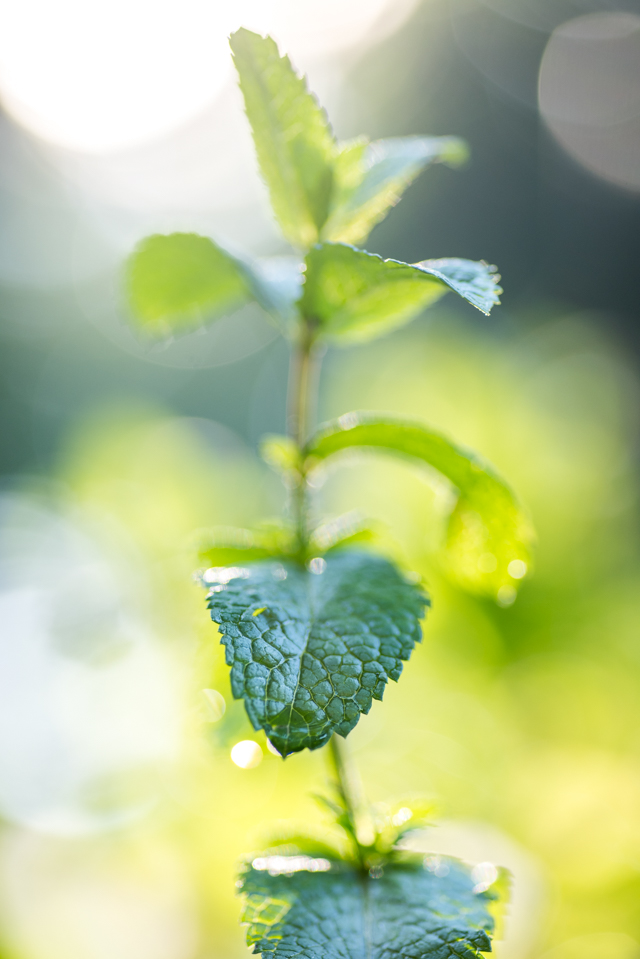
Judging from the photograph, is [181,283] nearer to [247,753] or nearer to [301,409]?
[301,409]

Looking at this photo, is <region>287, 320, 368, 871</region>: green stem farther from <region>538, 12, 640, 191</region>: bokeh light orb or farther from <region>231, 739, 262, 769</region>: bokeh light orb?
<region>538, 12, 640, 191</region>: bokeh light orb

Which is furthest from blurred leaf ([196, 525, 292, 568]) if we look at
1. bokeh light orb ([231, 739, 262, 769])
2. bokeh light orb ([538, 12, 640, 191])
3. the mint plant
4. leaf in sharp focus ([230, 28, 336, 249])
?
bokeh light orb ([538, 12, 640, 191])

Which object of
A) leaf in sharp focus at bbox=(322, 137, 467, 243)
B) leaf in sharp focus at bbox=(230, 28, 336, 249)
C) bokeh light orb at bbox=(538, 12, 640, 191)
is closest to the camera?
leaf in sharp focus at bbox=(230, 28, 336, 249)

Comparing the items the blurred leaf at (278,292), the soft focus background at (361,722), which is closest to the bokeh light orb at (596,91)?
the soft focus background at (361,722)

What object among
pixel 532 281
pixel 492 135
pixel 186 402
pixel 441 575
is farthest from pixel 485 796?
pixel 492 135

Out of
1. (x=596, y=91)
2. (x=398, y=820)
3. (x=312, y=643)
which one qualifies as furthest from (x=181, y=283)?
(x=596, y=91)

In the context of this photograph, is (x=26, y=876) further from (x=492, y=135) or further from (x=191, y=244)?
(x=492, y=135)

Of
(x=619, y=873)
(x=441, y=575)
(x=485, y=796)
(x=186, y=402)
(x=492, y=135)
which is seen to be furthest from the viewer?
(x=492, y=135)
